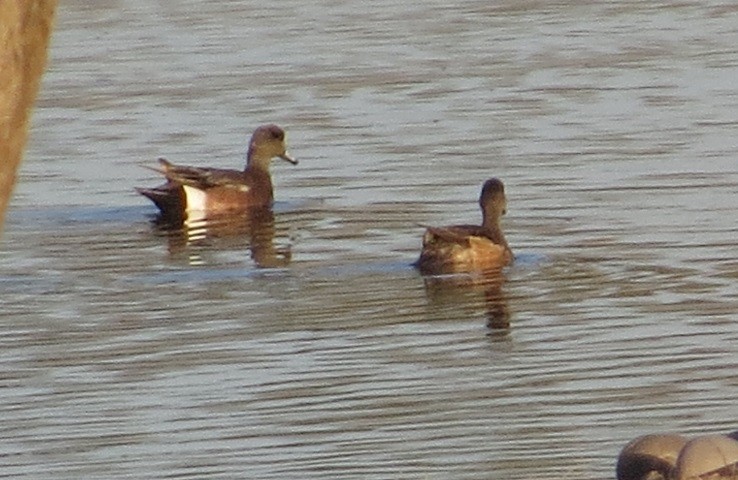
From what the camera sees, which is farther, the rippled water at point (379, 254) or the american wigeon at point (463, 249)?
the american wigeon at point (463, 249)

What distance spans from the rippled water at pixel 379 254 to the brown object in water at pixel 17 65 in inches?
185

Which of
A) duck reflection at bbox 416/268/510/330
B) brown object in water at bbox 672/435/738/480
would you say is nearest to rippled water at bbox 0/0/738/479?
duck reflection at bbox 416/268/510/330

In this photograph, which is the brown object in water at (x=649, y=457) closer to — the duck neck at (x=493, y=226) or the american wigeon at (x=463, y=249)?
the american wigeon at (x=463, y=249)

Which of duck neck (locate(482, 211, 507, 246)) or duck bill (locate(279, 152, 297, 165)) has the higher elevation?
duck bill (locate(279, 152, 297, 165))

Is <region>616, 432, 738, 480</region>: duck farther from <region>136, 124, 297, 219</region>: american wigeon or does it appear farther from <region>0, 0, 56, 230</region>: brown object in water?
<region>136, 124, 297, 219</region>: american wigeon

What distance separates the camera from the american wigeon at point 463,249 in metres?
11.8

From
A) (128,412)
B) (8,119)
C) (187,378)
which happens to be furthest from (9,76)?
(187,378)

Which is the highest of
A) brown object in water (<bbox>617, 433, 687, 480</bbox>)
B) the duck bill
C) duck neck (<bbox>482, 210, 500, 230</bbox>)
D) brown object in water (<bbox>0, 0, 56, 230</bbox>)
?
brown object in water (<bbox>0, 0, 56, 230</bbox>)

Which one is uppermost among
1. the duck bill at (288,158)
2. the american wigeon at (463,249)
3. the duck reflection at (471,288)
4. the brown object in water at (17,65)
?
the brown object in water at (17,65)

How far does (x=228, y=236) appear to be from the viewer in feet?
46.0

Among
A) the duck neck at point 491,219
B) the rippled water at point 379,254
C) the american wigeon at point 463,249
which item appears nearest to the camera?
the rippled water at point 379,254

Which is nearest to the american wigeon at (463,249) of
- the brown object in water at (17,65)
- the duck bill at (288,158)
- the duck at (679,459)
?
the duck bill at (288,158)

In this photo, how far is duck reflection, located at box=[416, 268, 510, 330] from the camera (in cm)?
1107

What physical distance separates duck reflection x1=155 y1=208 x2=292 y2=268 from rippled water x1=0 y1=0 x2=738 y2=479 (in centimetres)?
5
